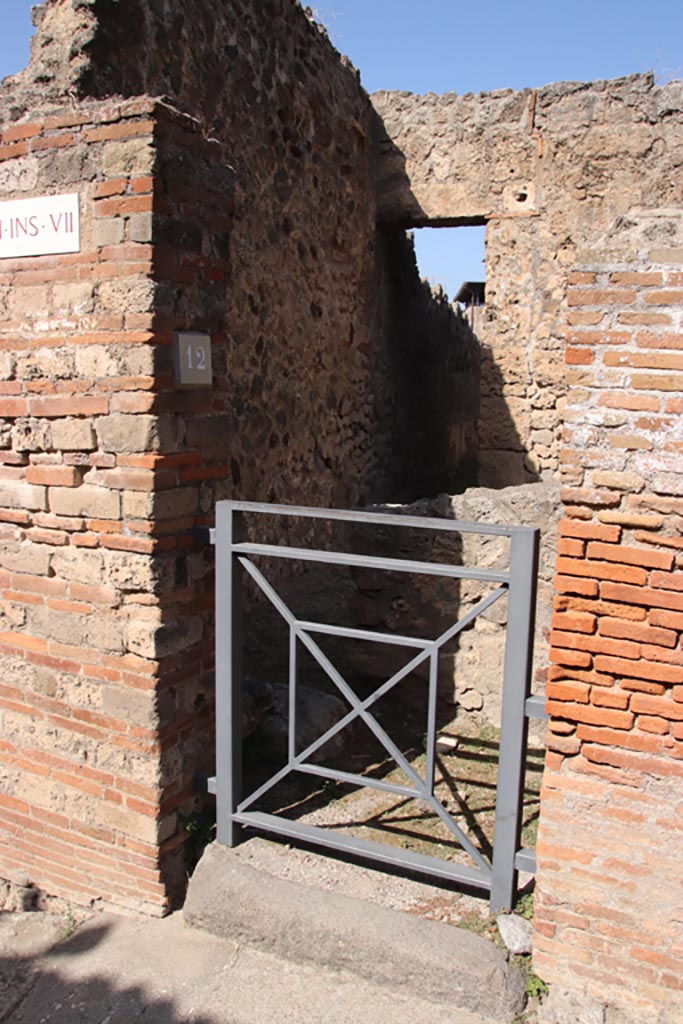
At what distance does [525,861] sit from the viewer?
278 cm

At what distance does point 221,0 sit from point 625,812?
5.24 m

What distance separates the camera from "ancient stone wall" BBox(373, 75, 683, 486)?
708 centimetres

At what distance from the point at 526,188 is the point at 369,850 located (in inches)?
254

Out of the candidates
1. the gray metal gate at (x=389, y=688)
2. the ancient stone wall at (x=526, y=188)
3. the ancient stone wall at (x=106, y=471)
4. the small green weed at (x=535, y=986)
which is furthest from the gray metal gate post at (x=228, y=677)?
the ancient stone wall at (x=526, y=188)

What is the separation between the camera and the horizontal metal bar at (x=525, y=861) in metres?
2.76

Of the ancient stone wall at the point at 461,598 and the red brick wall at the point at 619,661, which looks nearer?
the red brick wall at the point at 619,661

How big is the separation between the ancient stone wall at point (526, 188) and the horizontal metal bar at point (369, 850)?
5.35m

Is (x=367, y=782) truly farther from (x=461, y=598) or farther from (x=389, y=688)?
(x=461, y=598)

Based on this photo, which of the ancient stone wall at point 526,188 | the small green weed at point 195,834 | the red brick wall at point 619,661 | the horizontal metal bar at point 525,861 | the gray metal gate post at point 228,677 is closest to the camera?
the red brick wall at point 619,661

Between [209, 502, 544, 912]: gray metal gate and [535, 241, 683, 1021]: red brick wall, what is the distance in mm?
154

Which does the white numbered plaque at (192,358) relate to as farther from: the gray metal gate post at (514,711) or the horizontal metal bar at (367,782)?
the horizontal metal bar at (367,782)

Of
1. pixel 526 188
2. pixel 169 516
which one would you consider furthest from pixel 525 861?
pixel 526 188

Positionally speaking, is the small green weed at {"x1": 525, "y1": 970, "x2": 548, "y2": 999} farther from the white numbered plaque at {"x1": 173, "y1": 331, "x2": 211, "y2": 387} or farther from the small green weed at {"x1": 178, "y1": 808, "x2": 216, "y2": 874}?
the white numbered plaque at {"x1": 173, "y1": 331, "x2": 211, "y2": 387}

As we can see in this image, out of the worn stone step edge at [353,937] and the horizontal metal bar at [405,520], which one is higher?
the horizontal metal bar at [405,520]
